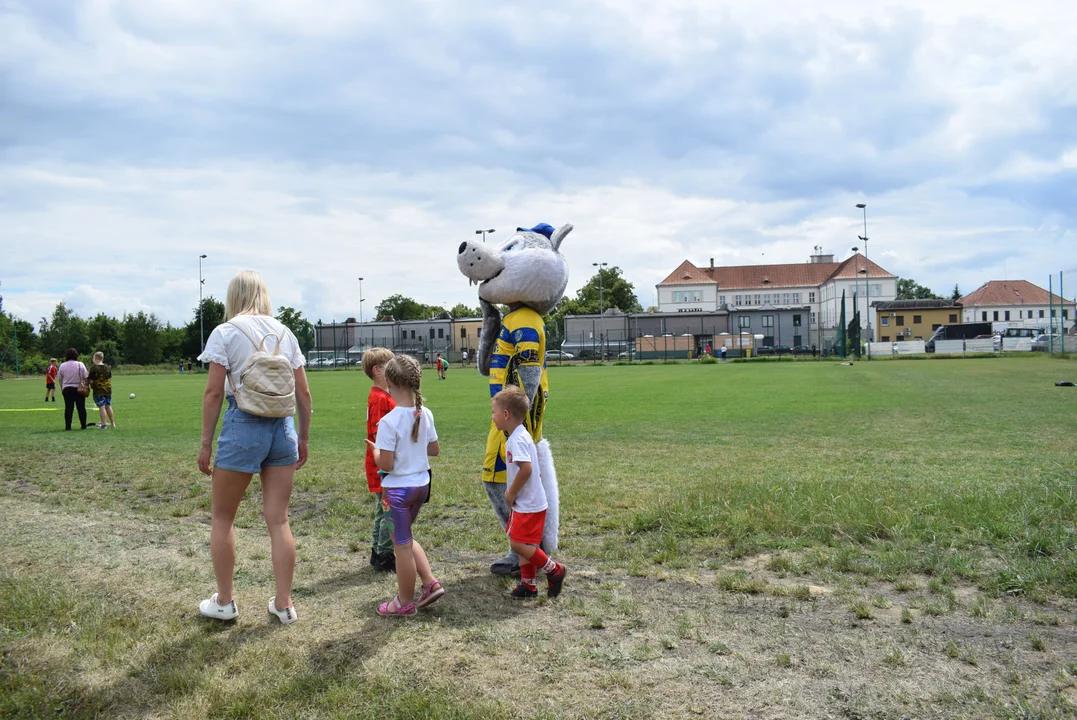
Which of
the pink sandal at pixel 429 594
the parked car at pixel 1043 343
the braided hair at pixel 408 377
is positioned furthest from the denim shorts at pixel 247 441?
the parked car at pixel 1043 343

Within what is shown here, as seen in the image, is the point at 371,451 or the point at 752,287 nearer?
the point at 371,451

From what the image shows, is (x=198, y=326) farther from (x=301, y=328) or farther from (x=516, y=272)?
(x=516, y=272)

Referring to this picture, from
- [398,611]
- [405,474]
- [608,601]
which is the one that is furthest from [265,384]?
[608,601]

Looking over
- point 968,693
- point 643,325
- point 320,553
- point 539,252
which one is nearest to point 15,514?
point 320,553

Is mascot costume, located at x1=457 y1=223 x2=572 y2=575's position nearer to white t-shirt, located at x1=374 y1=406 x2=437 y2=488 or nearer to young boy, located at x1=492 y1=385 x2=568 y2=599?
young boy, located at x1=492 y1=385 x2=568 y2=599

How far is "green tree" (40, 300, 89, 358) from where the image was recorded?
76.7 m

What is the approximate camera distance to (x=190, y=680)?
3.46 metres

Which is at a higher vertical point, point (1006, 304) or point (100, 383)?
point (1006, 304)

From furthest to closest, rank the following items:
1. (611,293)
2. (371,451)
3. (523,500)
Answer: (611,293) → (371,451) → (523,500)

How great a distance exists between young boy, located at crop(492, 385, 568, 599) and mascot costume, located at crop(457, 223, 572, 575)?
401mm

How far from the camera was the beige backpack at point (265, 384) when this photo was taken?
405 centimetres

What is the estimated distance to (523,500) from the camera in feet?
15.5

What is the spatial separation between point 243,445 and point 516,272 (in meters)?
2.40

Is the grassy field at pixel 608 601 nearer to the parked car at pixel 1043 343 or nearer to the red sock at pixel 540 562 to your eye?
the red sock at pixel 540 562
